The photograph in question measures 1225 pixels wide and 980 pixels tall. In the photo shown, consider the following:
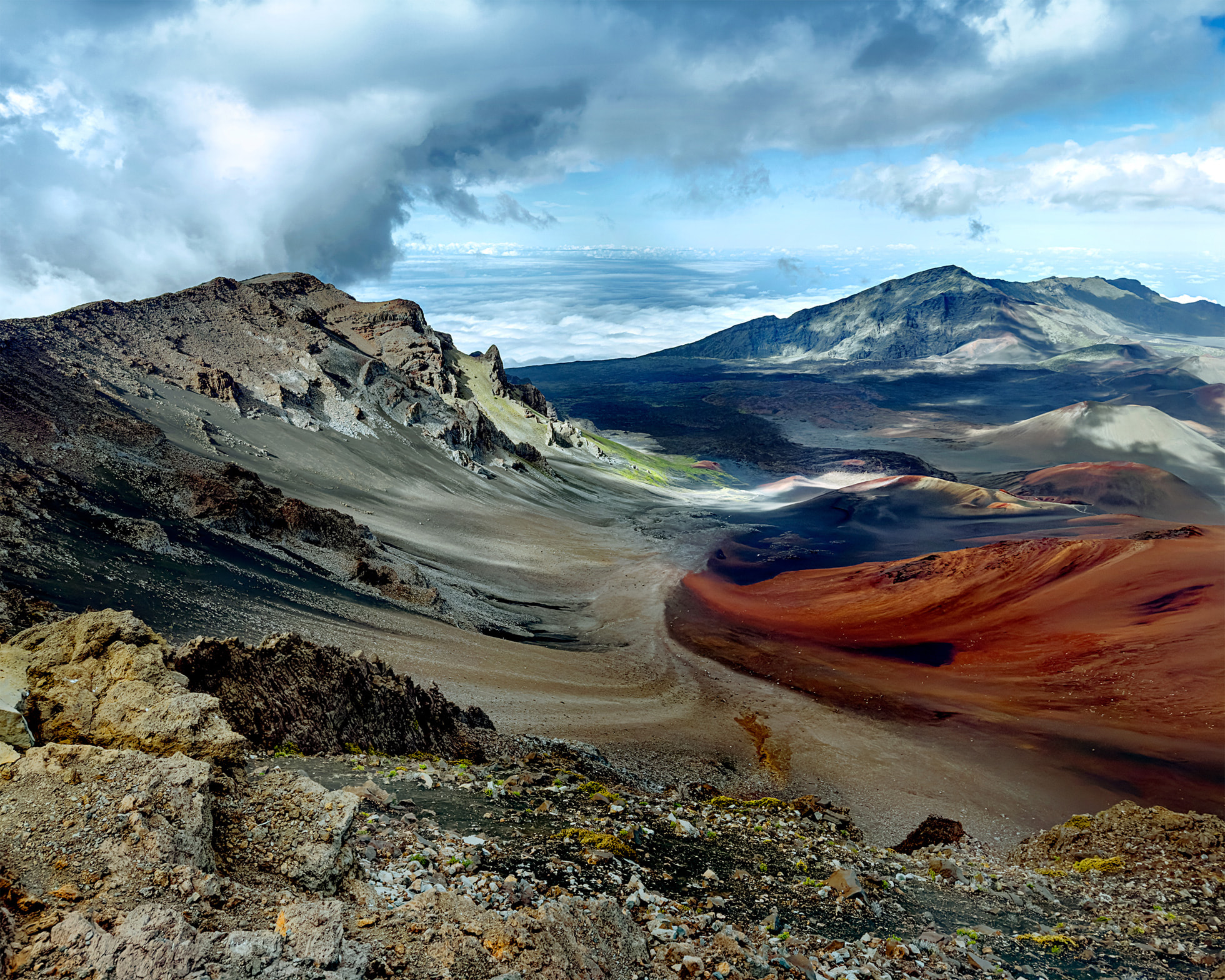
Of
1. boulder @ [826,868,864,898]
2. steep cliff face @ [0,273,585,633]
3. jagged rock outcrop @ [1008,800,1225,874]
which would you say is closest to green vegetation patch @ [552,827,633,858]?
boulder @ [826,868,864,898]

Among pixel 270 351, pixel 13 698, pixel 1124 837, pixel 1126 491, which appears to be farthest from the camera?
pixel 1126 491

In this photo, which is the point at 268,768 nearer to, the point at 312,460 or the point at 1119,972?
the point at 1119,972

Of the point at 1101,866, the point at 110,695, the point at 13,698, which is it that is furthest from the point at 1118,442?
the point at 13,698

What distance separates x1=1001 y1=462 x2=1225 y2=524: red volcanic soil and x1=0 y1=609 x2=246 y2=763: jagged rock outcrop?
11938 centimetres

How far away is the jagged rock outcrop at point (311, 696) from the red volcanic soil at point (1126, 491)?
112 meters

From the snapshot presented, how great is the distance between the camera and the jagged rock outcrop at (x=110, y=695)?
366 inches

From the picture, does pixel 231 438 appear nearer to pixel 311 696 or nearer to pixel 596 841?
pixel 311 696

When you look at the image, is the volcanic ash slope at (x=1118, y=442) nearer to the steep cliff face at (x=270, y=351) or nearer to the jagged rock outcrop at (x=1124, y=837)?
the steep cliff face at (x=270, y=351)

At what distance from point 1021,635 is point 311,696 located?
4570 cm

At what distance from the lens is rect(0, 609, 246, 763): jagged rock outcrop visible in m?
9.30

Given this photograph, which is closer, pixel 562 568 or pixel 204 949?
pixel 204 949

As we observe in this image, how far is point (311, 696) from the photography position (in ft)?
52.9

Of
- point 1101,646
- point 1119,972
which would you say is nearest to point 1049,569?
point 1101,646

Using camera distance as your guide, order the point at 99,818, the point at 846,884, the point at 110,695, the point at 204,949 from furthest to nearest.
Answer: the point at 846,884, the point at 110,695, the point at 99,818, the point at 204,949
